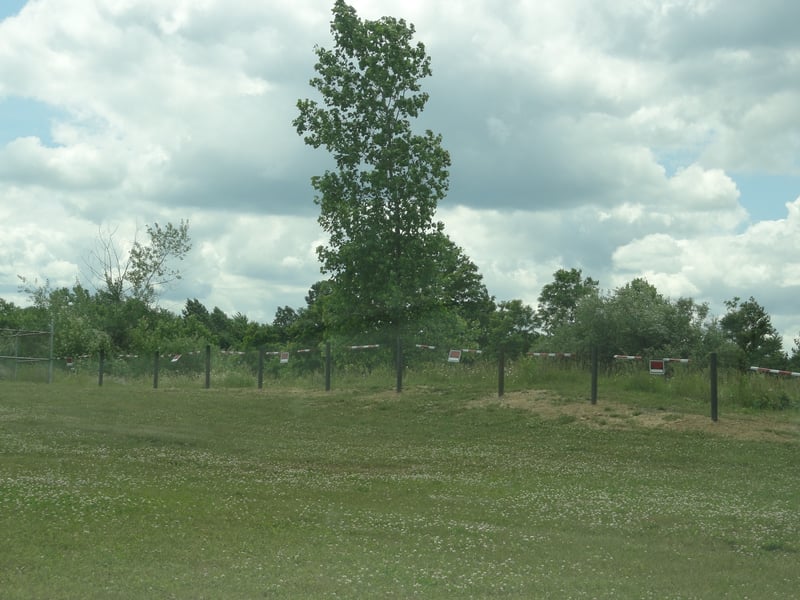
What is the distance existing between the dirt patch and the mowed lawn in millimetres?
125

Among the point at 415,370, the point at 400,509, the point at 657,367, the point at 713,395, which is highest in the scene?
the point at 657,367

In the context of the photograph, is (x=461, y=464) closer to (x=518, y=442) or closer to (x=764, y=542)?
(x=518, y=442)

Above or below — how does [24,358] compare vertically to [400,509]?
above

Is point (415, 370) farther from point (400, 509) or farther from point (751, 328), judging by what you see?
point (751, 328)

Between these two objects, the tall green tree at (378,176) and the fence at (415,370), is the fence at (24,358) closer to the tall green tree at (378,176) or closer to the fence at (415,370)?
the fence at (415,370)

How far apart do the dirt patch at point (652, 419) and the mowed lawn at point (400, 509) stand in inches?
4.9

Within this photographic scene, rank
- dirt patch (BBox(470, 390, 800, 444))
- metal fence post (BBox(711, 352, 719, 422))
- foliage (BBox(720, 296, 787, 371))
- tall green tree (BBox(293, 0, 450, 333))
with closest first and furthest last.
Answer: dirt patch (BBox(470, 390, 800, 444)), metal fence post (BBox(711, 352, 719, 422)), tall green tree (BBox(293, 0, 450, 333)), foliage (BBox(720, 296, 787, 371))

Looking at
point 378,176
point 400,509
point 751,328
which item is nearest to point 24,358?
point 378,176

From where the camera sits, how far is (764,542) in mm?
10305

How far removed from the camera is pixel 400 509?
488 inches

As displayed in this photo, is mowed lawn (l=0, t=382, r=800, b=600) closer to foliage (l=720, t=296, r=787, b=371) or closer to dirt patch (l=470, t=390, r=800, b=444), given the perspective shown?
dirt patch (l=470, t=390, r=800, b=444)

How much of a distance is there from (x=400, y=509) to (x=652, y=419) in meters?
11.0

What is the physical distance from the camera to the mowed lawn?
833cm

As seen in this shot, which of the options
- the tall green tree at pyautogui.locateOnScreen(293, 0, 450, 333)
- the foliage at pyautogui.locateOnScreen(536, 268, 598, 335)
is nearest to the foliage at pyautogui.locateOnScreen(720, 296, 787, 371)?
the foliage at pyautogui.locateOnScreen(536, 268, 598, 335)
